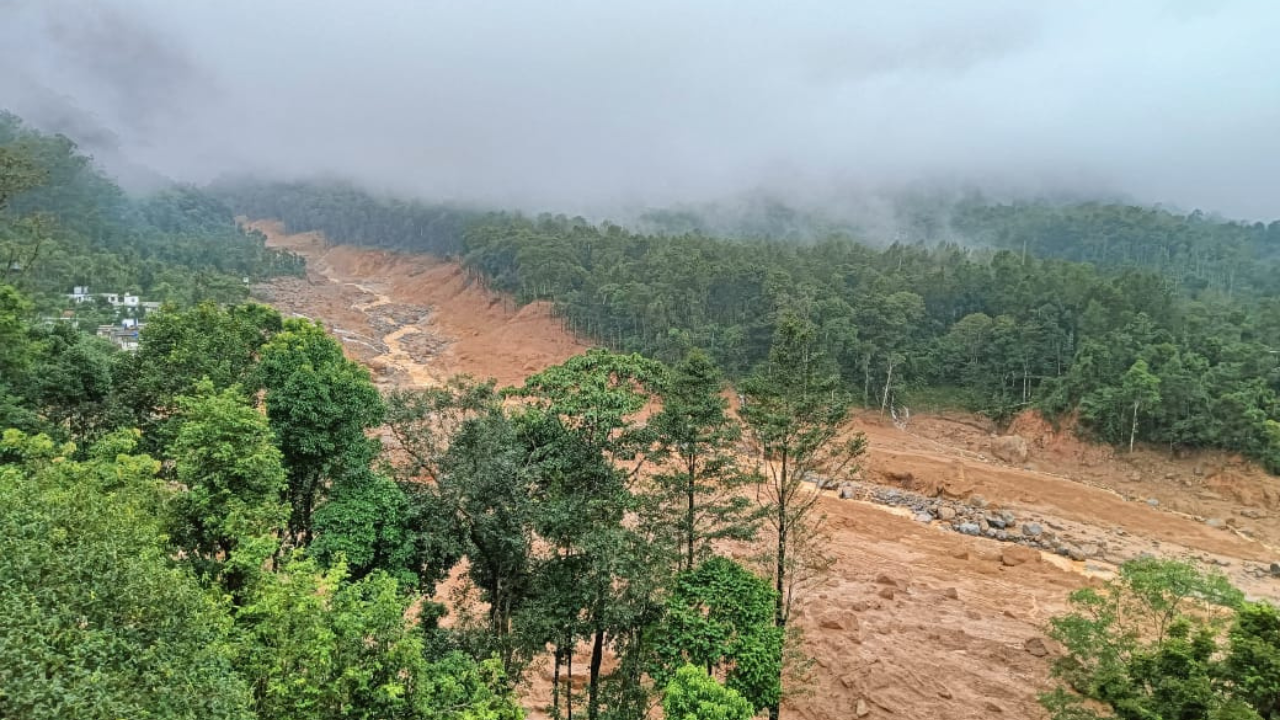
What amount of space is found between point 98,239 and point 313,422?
10581 centimetres

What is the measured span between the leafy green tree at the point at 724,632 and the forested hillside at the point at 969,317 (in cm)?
3781

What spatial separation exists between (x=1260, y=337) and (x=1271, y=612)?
49.8 m

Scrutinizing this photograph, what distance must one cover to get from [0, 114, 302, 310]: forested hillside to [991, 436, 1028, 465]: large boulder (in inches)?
2493

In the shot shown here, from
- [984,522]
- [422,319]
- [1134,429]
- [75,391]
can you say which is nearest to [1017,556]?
[984,522]

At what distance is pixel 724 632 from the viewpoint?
14445mm

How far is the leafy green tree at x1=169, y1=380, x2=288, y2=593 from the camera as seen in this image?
13461 mm

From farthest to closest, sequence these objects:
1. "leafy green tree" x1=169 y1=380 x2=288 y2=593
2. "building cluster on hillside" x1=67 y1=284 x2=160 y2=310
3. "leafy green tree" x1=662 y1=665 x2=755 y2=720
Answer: "building cluster on hillside" x1=67 y1=284 x2=160 y2=310
"leafy green tree" x1=169 y1=380 x2=288 y2=593
"leafy green tree" x1=662 y1=665 x2=755 y2=720

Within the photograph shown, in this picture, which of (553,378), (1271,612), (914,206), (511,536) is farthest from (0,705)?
(914,206)

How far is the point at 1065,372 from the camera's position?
166 ft

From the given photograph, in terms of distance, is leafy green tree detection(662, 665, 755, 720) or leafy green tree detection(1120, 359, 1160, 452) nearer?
leafy green tree detection(662, 665, 755, 720)

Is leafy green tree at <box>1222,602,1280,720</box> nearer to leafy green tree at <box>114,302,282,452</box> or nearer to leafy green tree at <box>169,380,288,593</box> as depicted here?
leafy green tree at <box>169,380,288,593</box>

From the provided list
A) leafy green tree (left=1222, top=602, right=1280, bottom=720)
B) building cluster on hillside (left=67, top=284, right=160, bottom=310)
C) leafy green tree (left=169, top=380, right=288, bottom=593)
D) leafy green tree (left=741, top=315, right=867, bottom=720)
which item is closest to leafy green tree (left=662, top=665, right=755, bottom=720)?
leafy green tree (left=741, top=315, right=867, bottom=720)

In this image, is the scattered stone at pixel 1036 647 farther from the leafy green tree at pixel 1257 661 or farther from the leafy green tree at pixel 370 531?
the leafy green tree at pixel 370 531

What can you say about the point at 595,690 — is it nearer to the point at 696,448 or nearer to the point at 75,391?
the point at 696,448
